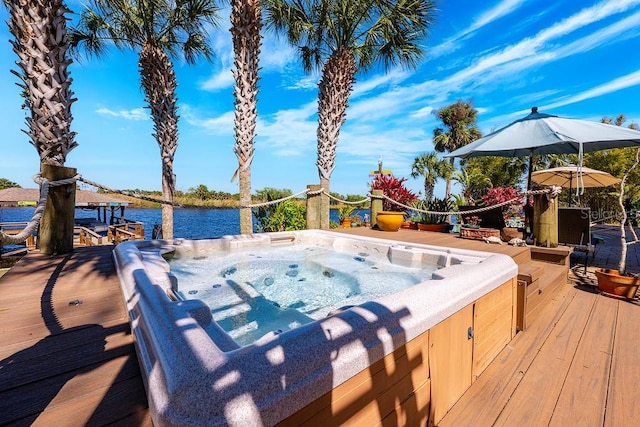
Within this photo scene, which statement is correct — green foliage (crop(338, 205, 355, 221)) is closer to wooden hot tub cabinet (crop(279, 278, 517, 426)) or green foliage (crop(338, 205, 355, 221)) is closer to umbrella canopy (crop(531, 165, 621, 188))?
umbrella canopy (crop(531, 165, 621, 188))

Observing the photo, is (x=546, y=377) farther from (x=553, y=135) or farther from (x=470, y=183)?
(x=470, y=183)

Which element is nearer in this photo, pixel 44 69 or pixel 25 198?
pixel 44 69

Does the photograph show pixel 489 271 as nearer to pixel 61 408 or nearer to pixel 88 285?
pixel 61 408

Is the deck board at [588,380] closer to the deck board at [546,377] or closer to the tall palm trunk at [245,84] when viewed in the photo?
the deck board at [546,377]

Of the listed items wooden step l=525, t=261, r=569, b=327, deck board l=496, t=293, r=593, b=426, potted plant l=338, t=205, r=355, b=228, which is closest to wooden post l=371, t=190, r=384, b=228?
wooden step l=525, t=261, r=569, b=327

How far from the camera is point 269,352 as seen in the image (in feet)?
2.98

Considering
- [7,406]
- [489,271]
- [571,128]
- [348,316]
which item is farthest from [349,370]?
[571,128]

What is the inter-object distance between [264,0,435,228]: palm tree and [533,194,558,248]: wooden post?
160 inches

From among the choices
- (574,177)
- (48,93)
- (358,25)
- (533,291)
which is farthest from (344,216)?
(48,93)

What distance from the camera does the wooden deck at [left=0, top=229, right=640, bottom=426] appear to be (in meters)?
1.09

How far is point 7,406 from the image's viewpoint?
40.9 inches

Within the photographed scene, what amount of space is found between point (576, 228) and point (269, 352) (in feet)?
18.7

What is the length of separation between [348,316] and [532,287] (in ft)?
7.33

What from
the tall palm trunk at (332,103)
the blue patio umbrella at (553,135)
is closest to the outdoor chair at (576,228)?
the blue patio umbrella at (553,135)
